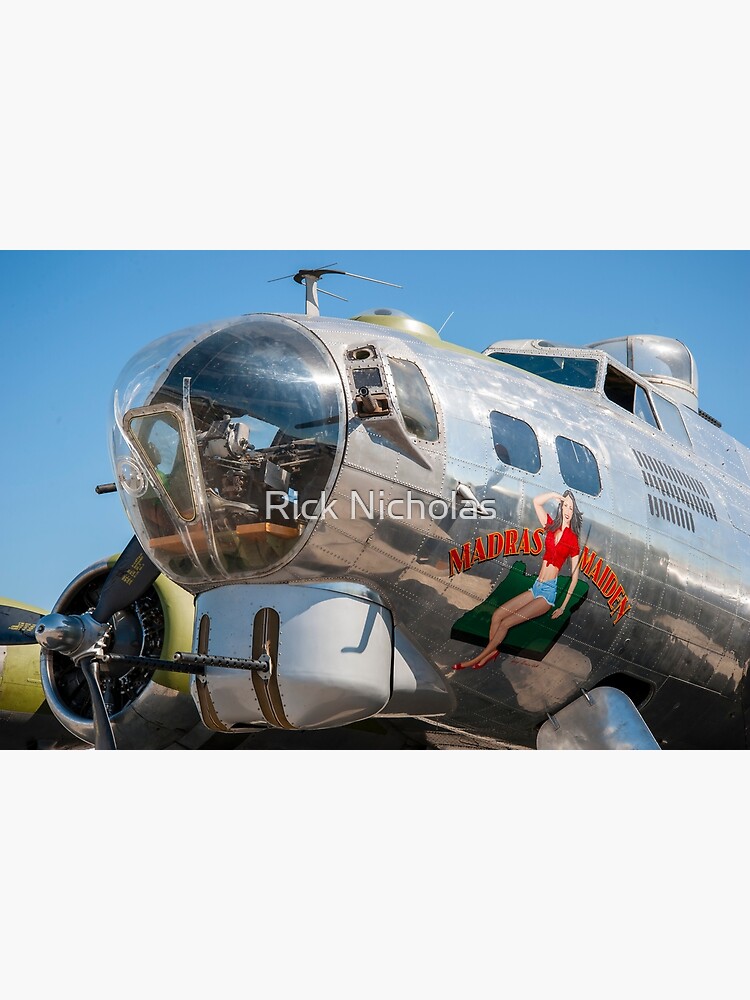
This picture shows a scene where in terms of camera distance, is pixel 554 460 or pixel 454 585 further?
pixel 554 460

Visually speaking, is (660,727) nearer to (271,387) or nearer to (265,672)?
(265,672)

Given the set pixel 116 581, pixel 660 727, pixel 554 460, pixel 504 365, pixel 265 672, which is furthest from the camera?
pixel 116 581

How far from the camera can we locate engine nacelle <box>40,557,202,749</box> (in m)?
10.5

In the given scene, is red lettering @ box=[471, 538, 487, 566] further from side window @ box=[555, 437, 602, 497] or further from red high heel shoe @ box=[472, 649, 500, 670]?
side window @ box=[555, 437, 602, 497]

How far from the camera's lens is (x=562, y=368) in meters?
9.95

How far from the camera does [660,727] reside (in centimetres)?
941

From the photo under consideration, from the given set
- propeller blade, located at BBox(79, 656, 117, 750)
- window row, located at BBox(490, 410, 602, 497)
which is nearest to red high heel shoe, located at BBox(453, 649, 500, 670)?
window row, located at BBox(490, 410, 602, 497)

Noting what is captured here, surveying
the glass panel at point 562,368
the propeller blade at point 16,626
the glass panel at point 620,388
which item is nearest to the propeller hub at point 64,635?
the propeller blade at point 16,626

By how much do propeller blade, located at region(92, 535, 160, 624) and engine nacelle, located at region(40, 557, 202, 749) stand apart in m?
0.36

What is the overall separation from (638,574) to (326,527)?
8.31 feet

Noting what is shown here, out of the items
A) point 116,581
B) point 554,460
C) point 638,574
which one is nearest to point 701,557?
point 638,574

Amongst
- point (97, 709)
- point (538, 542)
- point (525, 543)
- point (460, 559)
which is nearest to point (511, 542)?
point (525, 543)

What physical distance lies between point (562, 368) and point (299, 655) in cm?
390

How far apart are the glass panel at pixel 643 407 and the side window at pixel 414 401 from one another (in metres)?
2.98
